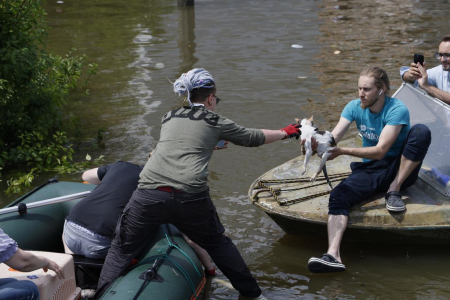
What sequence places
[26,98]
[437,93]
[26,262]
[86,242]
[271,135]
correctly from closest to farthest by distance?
[26,262] → [271,135] → [86,242] → [437,93] → [26,98]

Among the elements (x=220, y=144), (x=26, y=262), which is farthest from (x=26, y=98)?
(x=26, y=262)

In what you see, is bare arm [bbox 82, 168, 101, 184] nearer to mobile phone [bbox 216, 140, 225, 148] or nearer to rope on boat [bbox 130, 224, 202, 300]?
rope on boat [bbox 130, 224, 202, 300]

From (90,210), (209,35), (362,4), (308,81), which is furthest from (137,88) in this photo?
(362,4)

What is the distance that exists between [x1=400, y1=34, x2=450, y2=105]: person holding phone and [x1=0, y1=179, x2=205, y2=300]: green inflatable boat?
2.78 metres

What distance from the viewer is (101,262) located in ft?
15.4

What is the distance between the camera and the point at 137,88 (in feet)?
36.0

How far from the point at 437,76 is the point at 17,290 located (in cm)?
430

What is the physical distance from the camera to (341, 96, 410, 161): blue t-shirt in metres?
5.16

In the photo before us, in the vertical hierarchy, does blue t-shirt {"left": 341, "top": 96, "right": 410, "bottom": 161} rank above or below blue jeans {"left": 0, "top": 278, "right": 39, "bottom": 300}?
above

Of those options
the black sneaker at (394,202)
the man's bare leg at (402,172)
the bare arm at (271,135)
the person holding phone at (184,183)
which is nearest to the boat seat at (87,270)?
the person holding phone at (184,183)

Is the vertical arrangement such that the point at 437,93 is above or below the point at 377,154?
above

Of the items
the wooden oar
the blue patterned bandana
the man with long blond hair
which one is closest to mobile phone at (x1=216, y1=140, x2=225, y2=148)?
the blue patterned bandana

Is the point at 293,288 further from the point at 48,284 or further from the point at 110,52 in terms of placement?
the point at 110,52

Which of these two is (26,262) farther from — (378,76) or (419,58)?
(419,58)
